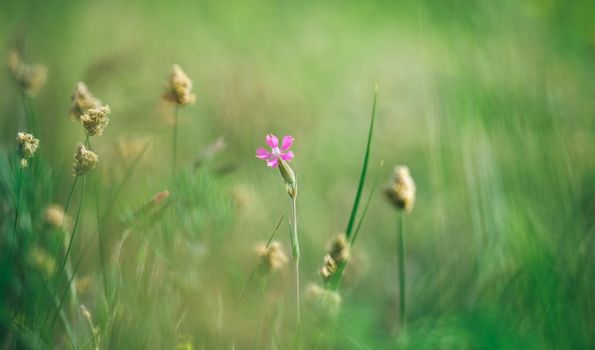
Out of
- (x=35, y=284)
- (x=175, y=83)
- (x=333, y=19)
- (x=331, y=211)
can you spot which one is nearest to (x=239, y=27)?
(x=333, y=19)

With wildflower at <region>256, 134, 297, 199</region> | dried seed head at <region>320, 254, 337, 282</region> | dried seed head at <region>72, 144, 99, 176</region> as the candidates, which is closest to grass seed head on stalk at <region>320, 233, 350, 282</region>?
dried seed head at <region>320, 254, 337, 282</region>

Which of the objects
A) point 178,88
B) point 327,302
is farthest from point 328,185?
point 327,302

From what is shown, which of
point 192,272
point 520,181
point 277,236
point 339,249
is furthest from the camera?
point 277,236

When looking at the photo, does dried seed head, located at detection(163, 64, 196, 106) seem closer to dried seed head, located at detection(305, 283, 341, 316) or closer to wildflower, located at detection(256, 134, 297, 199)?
wildflower, located at detection(256, 134, 297, 199)

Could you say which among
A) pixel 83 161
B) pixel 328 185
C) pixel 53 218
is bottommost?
pixel 328 185

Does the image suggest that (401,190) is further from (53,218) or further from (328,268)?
(53,218)

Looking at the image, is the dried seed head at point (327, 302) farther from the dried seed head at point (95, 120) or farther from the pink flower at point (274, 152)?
the dried seed head at point (95, 120)

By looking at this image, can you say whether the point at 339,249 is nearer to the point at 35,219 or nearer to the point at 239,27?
the point at 35,219

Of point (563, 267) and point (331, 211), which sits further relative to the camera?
point (331, 211)
